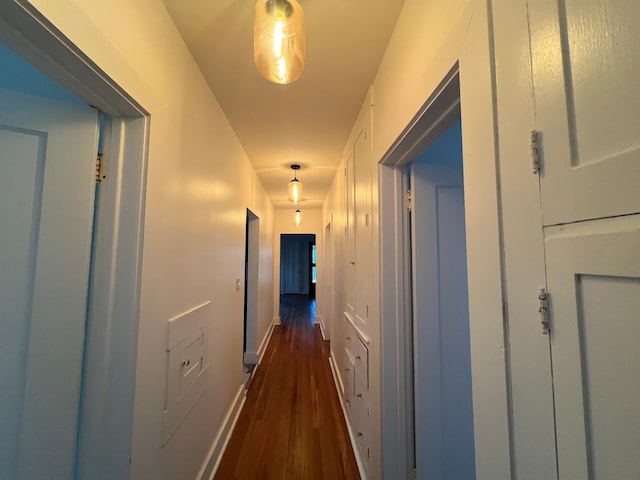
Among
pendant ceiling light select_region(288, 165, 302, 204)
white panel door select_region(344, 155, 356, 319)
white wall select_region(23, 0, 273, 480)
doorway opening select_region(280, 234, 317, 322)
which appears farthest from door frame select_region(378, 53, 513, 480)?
doorway opening select_region(280, 234, 317, 322)

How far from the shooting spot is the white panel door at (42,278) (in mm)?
763

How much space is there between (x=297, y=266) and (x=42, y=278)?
30.6 feet

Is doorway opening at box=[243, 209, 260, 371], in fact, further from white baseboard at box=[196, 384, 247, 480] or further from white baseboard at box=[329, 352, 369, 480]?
white baseboard at box=[329, 352, 369, 480]

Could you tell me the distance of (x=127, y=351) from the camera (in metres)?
0.91

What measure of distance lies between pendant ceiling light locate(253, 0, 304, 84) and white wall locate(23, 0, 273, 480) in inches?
17.7

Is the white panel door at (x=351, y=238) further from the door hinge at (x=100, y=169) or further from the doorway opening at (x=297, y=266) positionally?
the doorway opening at (x=297, y=266)

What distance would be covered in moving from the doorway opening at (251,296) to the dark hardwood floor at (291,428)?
0.84 feet

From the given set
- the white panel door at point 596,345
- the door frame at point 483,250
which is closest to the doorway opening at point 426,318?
the door frame at point 483,250

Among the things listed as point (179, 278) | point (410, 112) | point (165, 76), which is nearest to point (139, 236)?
point (179, 278)

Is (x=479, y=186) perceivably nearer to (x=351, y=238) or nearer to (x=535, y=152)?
(x=535, y=152)

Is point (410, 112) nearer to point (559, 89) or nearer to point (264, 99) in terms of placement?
point (559, 89)

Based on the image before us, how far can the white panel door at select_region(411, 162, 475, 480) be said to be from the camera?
1.28 meters

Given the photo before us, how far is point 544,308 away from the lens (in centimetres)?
47

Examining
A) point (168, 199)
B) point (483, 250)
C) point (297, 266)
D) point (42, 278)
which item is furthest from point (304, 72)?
point (297, 266)
